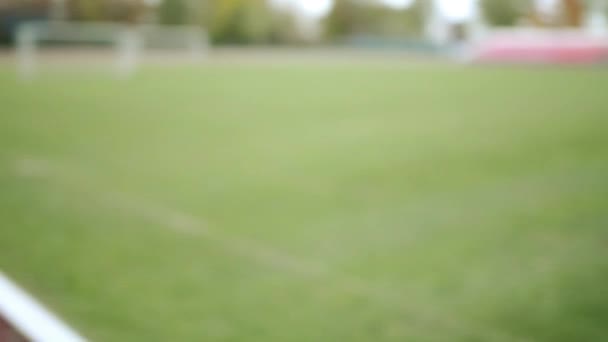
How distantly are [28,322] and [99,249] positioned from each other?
1.48m

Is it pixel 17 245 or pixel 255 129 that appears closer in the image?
pixel 17 245

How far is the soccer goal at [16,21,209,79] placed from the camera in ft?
24.2

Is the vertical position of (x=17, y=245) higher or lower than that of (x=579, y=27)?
lower

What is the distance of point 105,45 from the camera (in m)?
10.5

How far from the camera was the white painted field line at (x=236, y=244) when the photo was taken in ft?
6.38

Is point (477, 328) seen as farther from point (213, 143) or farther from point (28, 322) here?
point (213, 143)

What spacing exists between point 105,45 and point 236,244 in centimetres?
902

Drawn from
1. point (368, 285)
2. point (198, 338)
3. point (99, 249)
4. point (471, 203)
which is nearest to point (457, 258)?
point (368, 285)


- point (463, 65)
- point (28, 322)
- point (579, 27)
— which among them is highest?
point (579, 27)

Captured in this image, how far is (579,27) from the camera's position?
425cm

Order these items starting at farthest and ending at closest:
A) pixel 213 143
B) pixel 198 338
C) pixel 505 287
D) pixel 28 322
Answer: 1. pixel 213 143
2. pixel 505 287
3. pixel 198 338
4. pixel 28 322

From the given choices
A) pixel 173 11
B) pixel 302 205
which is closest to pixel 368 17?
pixel 173 11

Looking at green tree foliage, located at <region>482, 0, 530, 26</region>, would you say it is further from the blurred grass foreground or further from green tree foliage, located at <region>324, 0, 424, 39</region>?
green tree foliage, located at <region>324, 0, 424, 39</region>

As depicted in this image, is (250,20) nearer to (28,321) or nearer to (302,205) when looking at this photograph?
(302,205)
